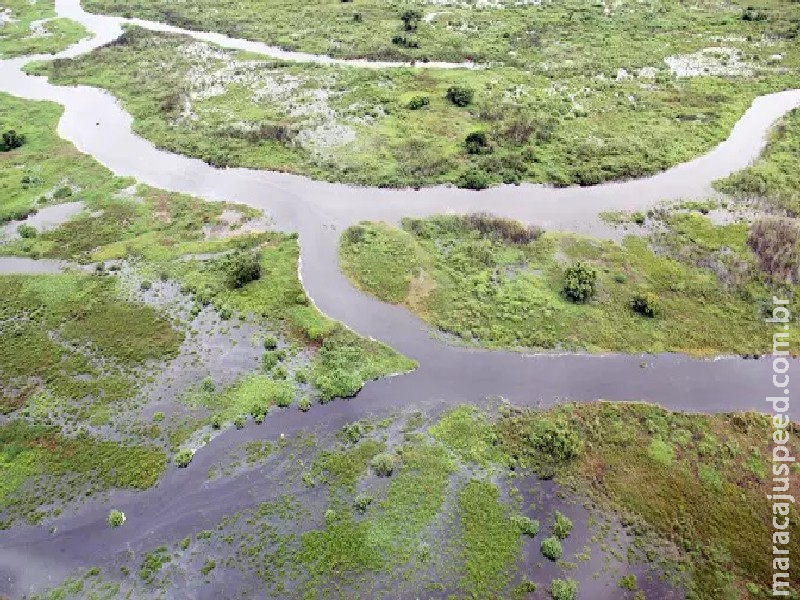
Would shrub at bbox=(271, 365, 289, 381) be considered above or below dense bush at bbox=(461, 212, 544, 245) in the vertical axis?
below

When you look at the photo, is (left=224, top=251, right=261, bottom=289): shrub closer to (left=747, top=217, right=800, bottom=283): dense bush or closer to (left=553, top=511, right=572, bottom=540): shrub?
(left=553, top=511, right=572, bottom=540): shrub

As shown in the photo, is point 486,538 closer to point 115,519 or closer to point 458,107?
point 115,519

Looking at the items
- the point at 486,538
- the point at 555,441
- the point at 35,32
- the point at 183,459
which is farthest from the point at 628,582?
the point at 35,32

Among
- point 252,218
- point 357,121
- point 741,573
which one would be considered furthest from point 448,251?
point 741,573

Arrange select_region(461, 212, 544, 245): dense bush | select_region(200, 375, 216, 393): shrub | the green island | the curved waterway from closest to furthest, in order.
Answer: the green island
the curved waterway
select_region(200, 375, 216, 393): shrub
select_region(461, 212, 544, 245): dense bush

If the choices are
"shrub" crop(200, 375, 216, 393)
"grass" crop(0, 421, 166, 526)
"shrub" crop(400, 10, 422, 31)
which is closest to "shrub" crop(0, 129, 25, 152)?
"grass" crop(0, 421, 166, 526)

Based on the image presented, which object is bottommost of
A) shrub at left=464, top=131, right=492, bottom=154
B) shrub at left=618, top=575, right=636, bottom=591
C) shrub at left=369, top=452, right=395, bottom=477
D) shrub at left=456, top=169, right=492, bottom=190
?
shrub at left=618, top=575, right=636, bottom=591

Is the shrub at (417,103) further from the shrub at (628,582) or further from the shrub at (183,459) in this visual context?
the shrub at (628,582)
